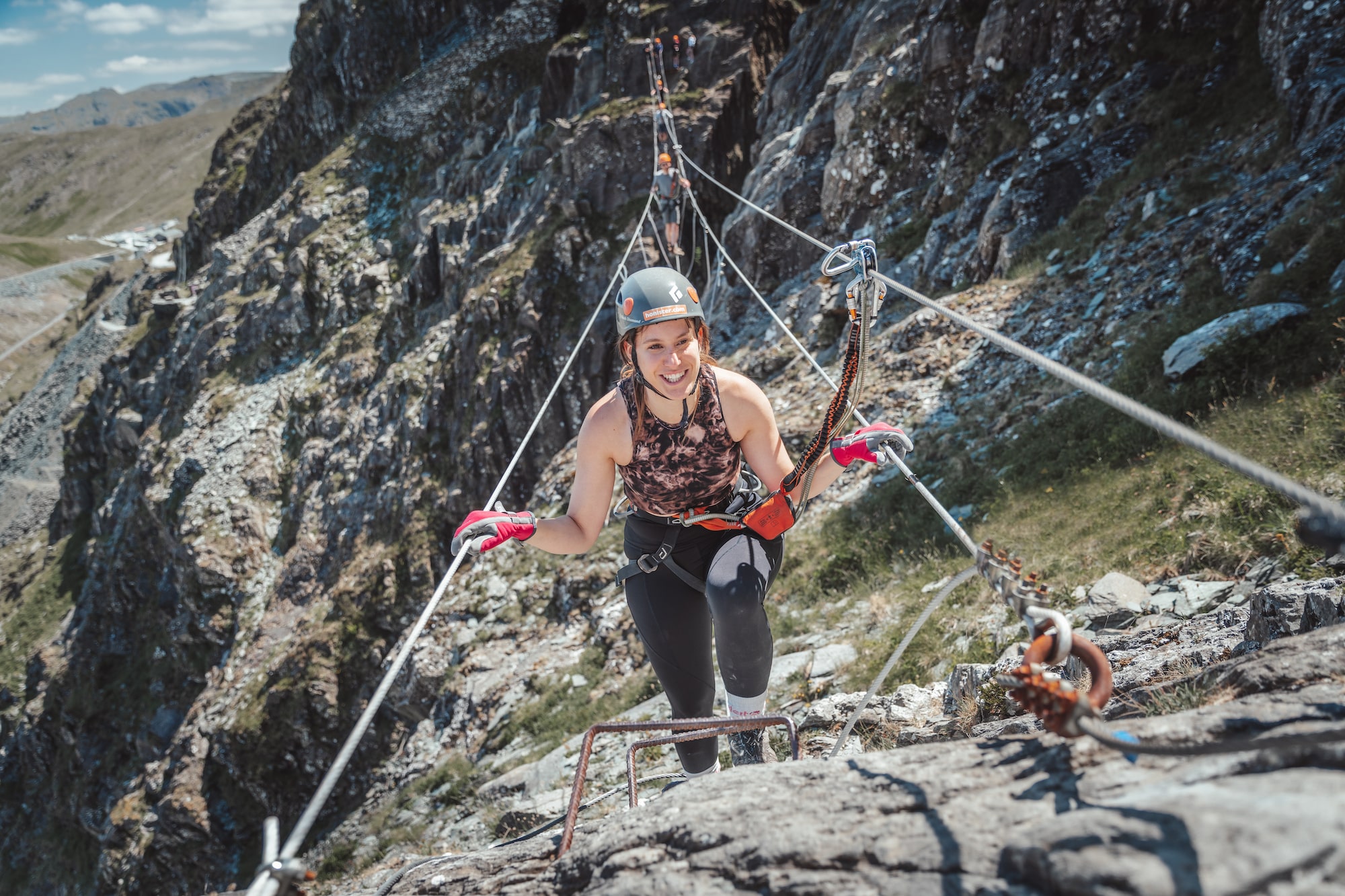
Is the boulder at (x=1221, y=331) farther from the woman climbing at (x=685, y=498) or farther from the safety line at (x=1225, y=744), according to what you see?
the safety line at (x=1225, y=744)

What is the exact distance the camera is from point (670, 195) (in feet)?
68.5

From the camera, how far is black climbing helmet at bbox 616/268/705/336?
13.1 ft

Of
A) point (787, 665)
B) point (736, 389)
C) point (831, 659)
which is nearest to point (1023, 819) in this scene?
point (736, 389)

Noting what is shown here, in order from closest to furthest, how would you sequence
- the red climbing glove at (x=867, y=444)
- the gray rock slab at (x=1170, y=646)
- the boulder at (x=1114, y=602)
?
1. the gray rock slab at (x=1170, y=646)
2. the red climbing glove at (x=867, y=444)
3. the boulder at (x=1114, y=602)

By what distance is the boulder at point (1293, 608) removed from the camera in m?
3.21

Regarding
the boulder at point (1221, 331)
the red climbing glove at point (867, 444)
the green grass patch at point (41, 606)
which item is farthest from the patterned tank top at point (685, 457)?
the green grass patch at point (41, 606)

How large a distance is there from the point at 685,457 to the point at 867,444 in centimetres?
108

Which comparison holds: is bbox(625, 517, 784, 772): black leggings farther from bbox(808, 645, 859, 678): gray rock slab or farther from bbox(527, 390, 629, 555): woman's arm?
bbox(808, 645, 859, 678): gray rock slab

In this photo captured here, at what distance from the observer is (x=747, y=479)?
4.57 meters

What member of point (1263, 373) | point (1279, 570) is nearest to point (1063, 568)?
point (1279, 570)

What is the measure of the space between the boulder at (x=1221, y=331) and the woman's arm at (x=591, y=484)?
255 inches

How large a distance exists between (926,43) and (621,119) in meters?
14.6

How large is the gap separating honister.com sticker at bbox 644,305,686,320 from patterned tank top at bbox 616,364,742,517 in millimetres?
419

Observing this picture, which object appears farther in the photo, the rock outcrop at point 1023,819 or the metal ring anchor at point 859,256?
the metal ring anchor at point 859,256
